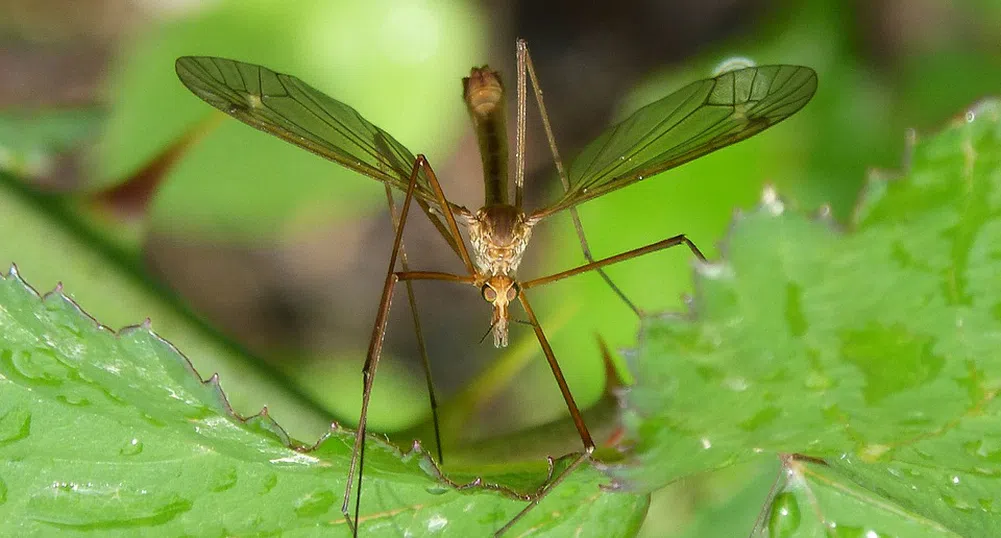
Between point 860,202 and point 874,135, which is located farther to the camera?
point 874,135

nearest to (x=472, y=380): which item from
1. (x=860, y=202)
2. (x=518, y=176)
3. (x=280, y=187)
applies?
(x=518, y=176)

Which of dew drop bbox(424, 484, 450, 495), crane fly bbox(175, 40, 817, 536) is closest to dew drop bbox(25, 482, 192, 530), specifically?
dew drop bbox(424, 484, 450, 495)

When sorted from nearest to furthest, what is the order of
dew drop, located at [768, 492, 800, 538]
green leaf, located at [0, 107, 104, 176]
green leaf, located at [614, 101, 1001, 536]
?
green leaf, located at [614, 101, 1001, 536] → dew drop, located at [768, 492, 800, 538] → green leaf, located at [0, 107, 104, 176]

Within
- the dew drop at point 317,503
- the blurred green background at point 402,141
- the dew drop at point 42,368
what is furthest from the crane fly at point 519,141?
the dew drop at point 42,368

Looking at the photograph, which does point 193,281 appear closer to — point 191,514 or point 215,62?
point 215,62

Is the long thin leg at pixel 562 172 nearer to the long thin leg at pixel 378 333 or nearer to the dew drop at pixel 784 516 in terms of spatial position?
the long thin leg at pixel 378 333

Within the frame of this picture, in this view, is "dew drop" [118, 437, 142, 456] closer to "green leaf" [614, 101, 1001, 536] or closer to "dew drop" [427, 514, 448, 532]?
"dew drop" [427, 514, 448, 532]

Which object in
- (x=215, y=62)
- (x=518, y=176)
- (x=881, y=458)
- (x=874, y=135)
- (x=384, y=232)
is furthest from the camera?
(x=384, y=232)
